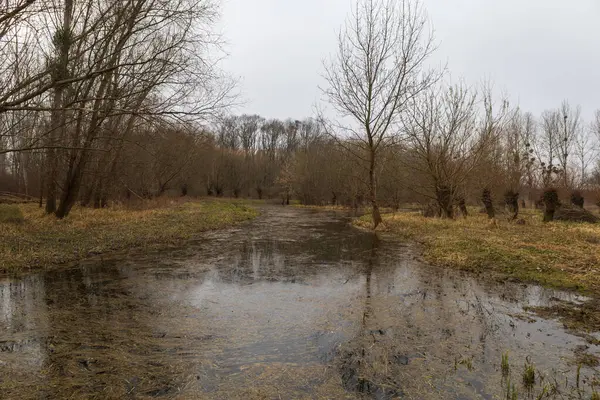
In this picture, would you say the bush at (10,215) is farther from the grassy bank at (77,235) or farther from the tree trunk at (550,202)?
the tree trunk at (550,202)

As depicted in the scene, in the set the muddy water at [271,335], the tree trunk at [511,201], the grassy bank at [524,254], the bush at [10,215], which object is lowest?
the muddy water at [271,335]

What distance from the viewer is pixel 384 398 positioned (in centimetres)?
340

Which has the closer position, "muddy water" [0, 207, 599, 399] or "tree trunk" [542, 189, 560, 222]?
"muddy water" [0, 207, 599, 399]

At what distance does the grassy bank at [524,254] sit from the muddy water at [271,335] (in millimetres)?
849

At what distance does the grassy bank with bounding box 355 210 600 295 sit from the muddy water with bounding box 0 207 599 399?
0.85 m

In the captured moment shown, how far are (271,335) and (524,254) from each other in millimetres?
7625

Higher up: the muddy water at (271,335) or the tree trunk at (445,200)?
the tree trunk at (445,200)

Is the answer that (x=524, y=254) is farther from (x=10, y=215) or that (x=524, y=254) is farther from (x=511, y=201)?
(x=10, y=215)

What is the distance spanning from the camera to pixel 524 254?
9.52 meters

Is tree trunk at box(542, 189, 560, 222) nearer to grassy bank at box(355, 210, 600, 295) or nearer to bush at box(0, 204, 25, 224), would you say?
grassy bank at box(355, 210, 600, 295)

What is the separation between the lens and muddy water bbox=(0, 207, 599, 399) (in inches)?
141

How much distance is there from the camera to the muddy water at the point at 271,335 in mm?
3586

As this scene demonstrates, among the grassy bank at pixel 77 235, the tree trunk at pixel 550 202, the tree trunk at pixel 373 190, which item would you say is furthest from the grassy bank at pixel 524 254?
the grassy bank at pixel 77 235

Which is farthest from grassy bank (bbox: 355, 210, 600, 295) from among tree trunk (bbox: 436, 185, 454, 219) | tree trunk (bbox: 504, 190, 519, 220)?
tree trunk (bbox: 504, 190, 519, 220)
